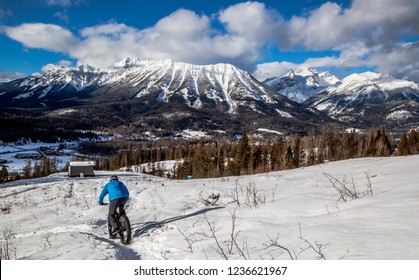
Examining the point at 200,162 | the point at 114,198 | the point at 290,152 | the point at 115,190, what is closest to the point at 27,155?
the point at 200,162

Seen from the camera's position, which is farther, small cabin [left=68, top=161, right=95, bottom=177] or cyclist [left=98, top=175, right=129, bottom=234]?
small cabin [left=68, top=161, right=95, bottom=177]

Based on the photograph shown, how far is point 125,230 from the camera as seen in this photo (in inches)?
363

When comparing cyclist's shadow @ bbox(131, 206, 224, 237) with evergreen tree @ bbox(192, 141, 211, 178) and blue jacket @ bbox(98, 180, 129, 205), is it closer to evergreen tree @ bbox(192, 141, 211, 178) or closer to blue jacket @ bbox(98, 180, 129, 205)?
blue jacket @ bbox(98, 180, 129, 205)

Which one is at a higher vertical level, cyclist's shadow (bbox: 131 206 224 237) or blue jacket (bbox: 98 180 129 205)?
blue jacket (bbox: 98 180 129 205)

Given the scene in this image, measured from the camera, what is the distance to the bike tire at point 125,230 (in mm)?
9027

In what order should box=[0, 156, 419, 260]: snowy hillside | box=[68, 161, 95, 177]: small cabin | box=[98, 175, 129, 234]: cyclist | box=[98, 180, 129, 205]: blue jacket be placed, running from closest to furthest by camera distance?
box=[0, 156, 419, 260]: snowy hillside → box=[98, 175, 129, 234]: cyclist → box=[98, 180, 129, 205]: blue jacket → box=[68, 161, 95, 177]: small cabin

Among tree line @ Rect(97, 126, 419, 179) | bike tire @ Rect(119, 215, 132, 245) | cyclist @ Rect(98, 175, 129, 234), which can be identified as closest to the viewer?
bike tire @ Rect(119, 215, 132, 245)

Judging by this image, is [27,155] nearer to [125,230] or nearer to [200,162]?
[200,162]

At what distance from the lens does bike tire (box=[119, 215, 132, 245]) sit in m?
9.03

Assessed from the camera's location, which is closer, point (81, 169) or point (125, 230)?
point (125, 230)

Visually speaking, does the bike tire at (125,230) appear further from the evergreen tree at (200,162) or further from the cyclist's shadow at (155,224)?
the evergreen tree at (200,162)

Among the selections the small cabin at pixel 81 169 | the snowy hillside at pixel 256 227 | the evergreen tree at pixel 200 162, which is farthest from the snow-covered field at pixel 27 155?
the snowy hillside at pixel 256 227

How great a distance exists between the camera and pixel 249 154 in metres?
69.4

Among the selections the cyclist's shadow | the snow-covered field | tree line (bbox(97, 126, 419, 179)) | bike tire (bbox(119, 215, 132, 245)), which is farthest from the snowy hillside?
the snow-covered field
